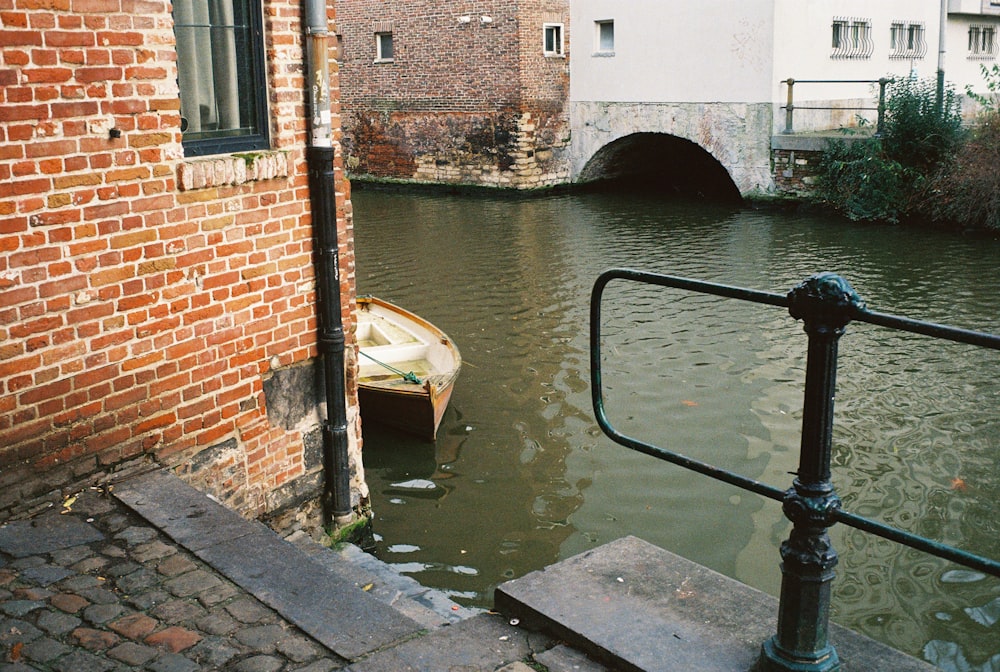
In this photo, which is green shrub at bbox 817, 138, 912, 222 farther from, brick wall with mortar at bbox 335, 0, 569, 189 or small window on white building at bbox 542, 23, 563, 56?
small window on white building at bbox 542, 23, 563, 56

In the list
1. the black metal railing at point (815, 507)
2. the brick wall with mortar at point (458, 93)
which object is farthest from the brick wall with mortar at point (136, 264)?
the brick wall with mortar at point (458, 93)

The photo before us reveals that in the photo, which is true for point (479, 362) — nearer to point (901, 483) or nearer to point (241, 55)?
point (901, 483)

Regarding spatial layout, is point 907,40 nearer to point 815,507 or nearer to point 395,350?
point 395,350

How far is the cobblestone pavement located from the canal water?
2.44m

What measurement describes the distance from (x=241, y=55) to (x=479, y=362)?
213 inches

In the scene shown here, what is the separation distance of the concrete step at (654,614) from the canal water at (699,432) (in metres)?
2.65

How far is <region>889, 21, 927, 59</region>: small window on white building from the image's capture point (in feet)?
74.3

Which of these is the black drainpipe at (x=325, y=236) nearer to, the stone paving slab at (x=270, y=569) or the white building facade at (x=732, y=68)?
the stone paving slab at (x=270, y=569)

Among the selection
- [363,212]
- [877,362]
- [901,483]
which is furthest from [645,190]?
[901,483]

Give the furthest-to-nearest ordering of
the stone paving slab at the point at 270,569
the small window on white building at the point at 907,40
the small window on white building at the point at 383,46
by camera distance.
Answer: the small window on white building at the point at 383,46
the small window on white building at the point at 907,40
the stone paving slab at the point at 270,569

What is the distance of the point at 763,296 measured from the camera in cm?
273

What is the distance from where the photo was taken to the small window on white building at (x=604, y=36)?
21.7 metres

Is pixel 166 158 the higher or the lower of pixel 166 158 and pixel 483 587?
the higher

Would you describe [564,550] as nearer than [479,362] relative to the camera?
Yes
